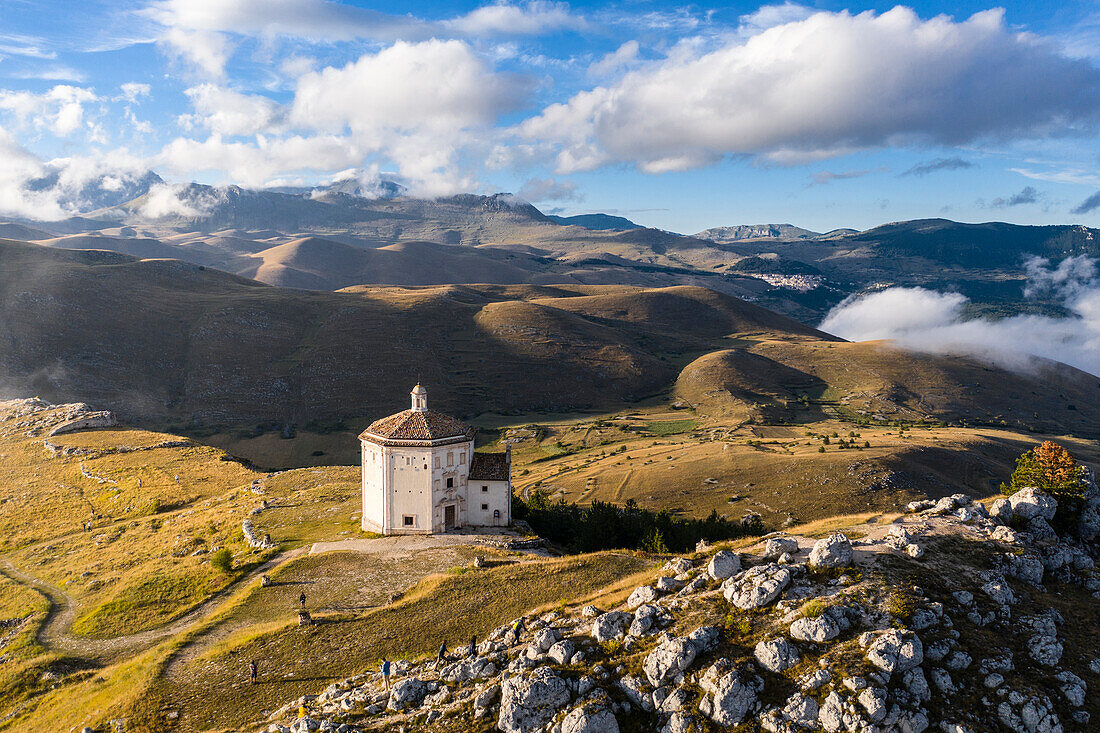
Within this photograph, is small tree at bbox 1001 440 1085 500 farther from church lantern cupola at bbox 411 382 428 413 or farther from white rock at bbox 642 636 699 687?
Answer: church lantern cupola at bbox 411 382 428 413

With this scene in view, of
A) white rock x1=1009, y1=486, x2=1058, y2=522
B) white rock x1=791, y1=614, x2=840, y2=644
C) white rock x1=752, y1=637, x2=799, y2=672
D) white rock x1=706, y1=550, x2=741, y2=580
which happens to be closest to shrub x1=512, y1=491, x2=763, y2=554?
white rock x1=706, y1=550, x2=741, y2=580

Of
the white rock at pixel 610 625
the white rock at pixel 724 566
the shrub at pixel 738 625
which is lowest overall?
the white rock at pixel 610 625

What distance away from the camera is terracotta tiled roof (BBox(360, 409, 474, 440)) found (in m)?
51.7

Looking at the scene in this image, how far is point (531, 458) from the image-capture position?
125m

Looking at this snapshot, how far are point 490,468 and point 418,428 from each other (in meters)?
7.26

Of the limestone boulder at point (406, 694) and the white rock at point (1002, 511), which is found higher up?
the white rock at point (1002, 511)

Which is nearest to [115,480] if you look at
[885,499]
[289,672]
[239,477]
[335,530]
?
[239,477]

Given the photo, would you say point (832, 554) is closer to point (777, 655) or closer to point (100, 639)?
point (777, 655)

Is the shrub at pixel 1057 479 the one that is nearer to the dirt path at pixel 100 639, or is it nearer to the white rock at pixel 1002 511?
the white rock at pixel 1002 511

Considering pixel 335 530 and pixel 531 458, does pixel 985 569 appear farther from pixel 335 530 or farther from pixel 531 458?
pixel 531 458

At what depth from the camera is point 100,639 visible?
125 ft

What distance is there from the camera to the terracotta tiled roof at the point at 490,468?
54281mm

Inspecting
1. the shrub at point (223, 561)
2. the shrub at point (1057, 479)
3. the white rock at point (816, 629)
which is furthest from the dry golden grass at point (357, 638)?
the shrub at point (1057, 479)

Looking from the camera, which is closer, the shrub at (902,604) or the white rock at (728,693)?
the white rock at (728,693)
